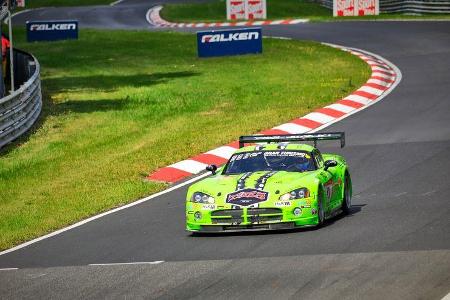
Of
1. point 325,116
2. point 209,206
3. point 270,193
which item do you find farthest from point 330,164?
point 325,116

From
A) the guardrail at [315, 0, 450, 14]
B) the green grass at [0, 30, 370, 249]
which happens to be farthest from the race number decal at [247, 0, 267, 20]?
the green grass at [0, 30, 370, 249]

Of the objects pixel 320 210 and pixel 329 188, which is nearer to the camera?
pixel 320 210

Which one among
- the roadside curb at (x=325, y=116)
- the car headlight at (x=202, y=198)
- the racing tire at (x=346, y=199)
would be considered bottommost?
the roadside curb at (x=325, y=116)

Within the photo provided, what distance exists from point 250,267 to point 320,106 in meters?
16.7

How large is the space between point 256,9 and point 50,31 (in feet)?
34.2

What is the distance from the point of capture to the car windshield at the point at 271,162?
61.8 feet

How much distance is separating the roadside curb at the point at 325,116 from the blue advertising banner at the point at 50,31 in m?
18.3

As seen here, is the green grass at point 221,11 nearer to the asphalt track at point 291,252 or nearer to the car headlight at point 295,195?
the asphalt track at point 291,252

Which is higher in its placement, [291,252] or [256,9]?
[291,252]

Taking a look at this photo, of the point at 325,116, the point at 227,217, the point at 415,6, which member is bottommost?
the point at 415,6

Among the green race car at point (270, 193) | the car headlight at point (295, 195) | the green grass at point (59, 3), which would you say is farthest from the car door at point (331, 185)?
the green grass at point (59, 3)

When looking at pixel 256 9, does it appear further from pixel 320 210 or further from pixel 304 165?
→ pixel 320 210

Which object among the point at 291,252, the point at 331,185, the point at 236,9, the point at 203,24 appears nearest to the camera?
the point at 291,252

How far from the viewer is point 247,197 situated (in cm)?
1773
